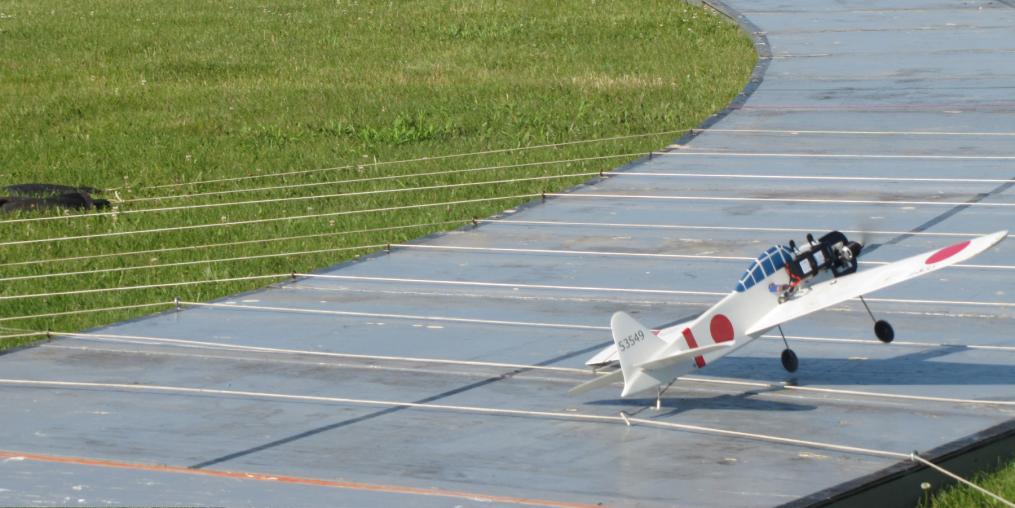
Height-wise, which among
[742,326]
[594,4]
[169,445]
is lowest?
[169,445]

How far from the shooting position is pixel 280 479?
979 cm

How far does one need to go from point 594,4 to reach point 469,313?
72.4 feet

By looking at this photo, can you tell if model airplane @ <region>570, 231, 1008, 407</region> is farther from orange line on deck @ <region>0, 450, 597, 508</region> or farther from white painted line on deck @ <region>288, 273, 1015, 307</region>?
white painted line on deck @ <region>288, 273, 1015, 307</region>

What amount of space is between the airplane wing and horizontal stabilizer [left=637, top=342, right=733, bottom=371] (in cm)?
64

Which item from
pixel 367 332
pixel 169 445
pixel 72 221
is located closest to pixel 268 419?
pixel 169 445

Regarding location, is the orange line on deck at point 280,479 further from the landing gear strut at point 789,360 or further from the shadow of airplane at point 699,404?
the landing gear strut at point 789,360

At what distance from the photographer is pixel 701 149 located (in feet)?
66.7

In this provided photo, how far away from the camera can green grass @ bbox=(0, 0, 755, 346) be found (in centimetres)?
1783

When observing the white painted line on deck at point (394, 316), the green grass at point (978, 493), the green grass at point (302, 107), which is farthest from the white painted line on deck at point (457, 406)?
the green grass at point (302, 107)

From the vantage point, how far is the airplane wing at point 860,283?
10312mm

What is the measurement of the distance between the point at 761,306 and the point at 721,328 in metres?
0.42

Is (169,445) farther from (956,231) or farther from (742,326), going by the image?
(956,231)

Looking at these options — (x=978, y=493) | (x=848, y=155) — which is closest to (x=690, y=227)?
(x=848, y=155)

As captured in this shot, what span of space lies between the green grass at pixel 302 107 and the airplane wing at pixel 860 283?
258 inches
